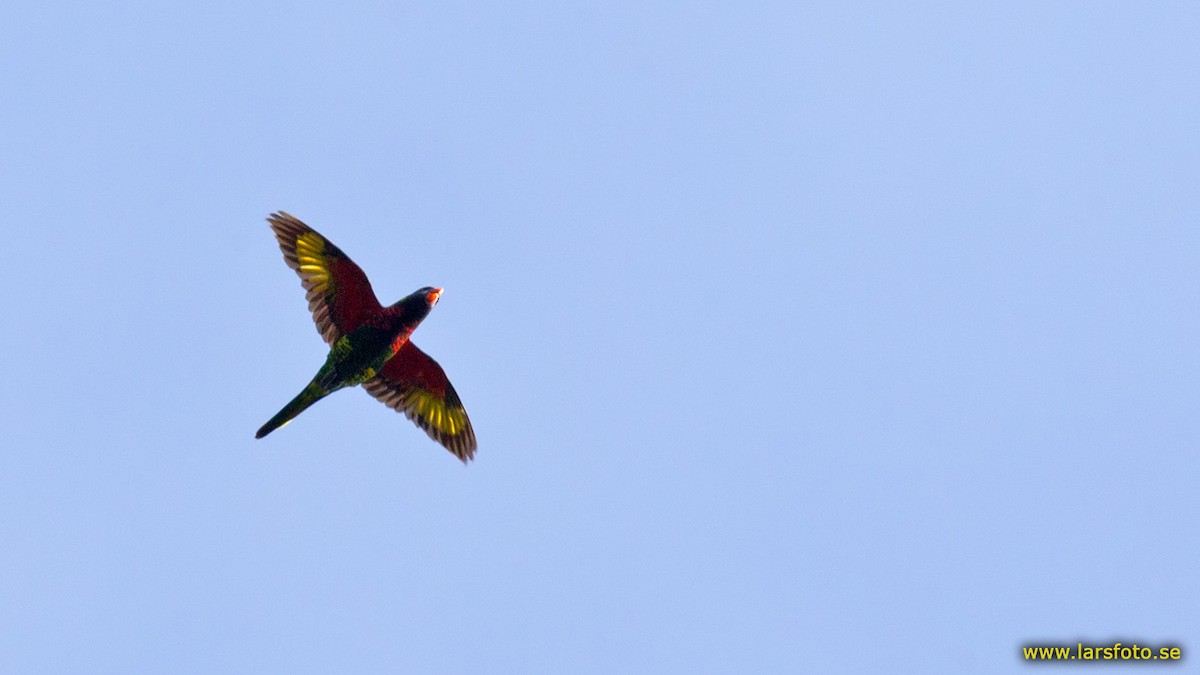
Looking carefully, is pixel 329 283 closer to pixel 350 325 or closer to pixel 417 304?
pixel 350 325

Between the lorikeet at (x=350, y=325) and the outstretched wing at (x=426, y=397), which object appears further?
the outstretched wing at (x=426, y=397)

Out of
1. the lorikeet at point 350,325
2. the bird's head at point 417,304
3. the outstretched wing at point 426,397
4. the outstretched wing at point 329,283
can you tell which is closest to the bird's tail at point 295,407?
the lorikeet at point 350,325

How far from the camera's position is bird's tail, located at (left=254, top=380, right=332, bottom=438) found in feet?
71.4

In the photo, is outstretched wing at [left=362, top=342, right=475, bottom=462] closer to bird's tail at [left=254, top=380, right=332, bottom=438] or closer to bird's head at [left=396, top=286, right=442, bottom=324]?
bird's head at [left=396, top=286, right=442, bottom=324]

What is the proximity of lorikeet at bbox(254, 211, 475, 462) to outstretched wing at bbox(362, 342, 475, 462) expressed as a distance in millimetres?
18

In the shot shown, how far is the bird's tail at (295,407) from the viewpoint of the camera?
21766 millimetres

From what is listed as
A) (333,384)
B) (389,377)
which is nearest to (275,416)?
(333,384)

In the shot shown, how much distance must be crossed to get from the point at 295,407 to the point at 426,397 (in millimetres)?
2914

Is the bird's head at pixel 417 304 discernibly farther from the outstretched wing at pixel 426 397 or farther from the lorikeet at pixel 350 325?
the outstretched wing at pixel 426 397

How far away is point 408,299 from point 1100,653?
44.0 feet

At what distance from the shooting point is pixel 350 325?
22.5 meters

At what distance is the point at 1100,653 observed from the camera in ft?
73.3

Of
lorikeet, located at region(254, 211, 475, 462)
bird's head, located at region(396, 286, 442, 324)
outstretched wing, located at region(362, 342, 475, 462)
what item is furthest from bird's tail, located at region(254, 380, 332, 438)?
bird's head, located at region(396, 286, 442, 324)

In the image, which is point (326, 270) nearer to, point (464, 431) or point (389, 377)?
point (389, 377)
